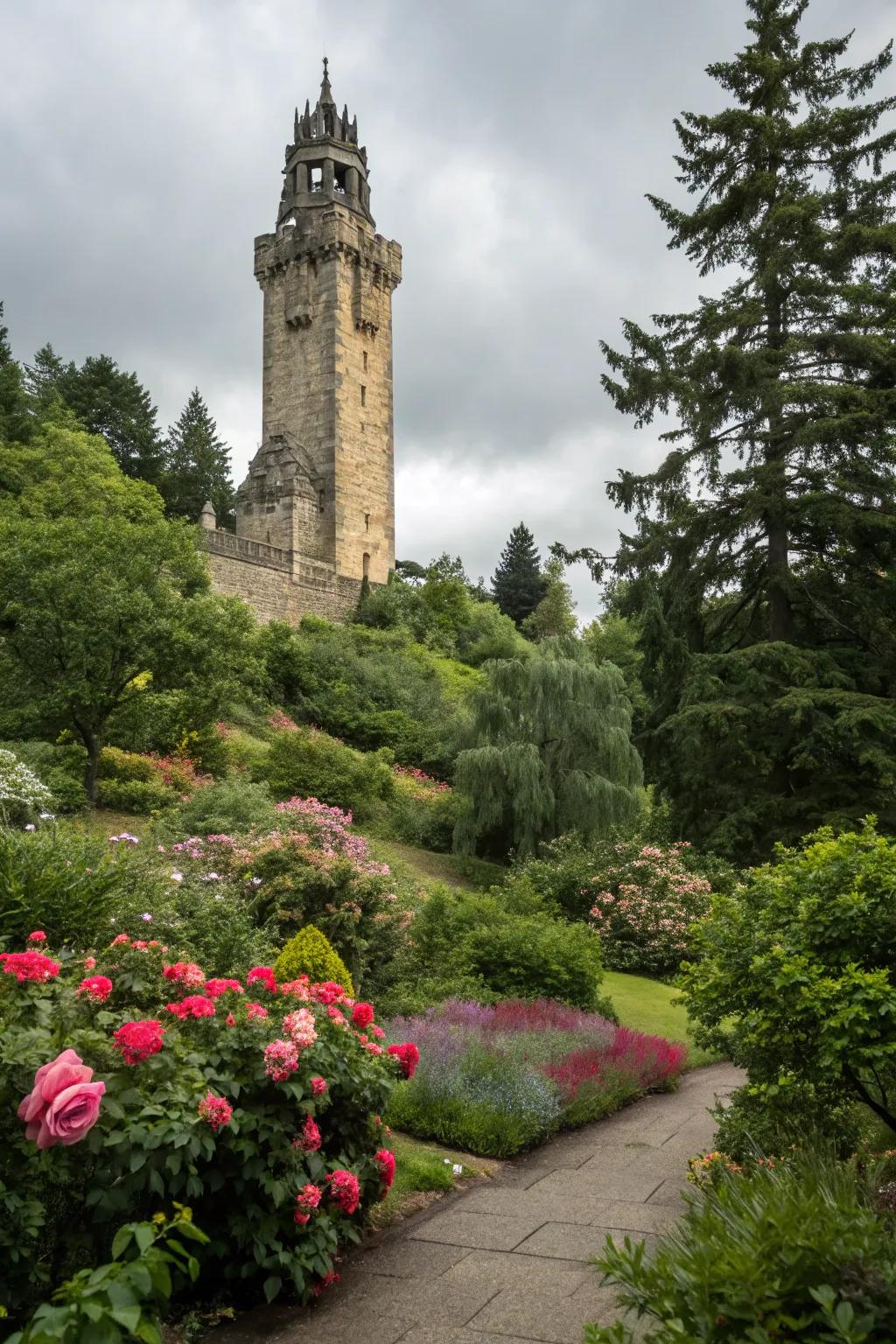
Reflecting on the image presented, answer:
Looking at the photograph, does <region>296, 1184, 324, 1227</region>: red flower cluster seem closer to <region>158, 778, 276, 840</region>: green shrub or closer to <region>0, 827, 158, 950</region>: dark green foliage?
<region>0, 827, 158, 950</region>: dark green foliage

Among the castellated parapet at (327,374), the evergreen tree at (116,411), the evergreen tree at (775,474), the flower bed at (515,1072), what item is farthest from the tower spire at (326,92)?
the flower bed at (515,1072)

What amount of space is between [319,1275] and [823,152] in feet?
60.9

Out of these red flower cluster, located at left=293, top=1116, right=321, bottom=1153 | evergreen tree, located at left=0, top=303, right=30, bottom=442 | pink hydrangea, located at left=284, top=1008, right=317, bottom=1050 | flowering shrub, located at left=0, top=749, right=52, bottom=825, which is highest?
evergreen tree, located at left=0, top=303, right=30, bottom=442

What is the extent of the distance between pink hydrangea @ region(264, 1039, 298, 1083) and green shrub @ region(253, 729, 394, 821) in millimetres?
15409

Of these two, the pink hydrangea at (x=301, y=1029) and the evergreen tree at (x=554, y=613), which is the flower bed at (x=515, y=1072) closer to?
the pink hydrangea at (x=301, y=1029)

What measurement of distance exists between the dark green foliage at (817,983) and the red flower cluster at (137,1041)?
2808 millimetres

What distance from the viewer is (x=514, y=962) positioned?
1051 cm

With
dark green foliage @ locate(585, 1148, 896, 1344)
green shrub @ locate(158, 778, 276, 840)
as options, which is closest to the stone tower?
green shrub @ locate(158, 778, 276, 840)

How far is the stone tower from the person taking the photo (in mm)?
37031

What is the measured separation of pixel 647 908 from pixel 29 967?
11547mm

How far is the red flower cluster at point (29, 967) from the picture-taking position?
14.1 feet

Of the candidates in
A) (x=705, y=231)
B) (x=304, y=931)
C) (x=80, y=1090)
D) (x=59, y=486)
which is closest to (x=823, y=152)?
(x=705, y=231)

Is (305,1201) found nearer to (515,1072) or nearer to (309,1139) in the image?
(309,1139)

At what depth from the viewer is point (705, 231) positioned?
18297mm
